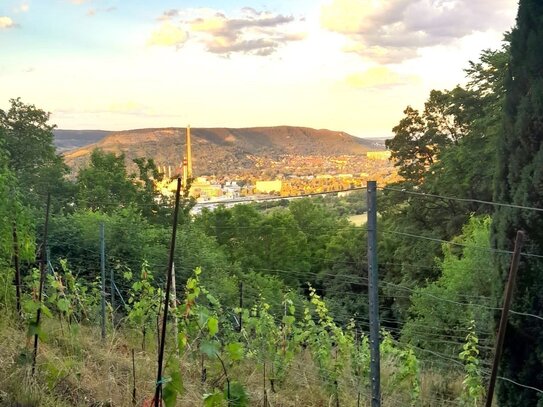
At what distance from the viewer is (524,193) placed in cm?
461

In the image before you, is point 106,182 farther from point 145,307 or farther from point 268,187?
point 145,307

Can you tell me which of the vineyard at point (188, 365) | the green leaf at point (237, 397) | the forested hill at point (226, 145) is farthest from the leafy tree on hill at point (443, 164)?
the green leaf at point (237, 397)

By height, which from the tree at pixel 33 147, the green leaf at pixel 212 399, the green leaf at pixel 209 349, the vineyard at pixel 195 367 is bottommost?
the vineyard at pixel 195 367

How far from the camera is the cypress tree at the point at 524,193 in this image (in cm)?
411

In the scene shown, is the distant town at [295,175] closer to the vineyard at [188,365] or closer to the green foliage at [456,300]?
the green foliage at [456,300]

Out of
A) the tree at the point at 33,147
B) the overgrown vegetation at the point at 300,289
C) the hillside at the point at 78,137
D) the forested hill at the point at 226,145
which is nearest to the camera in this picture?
the overgrown vegetation at the point at 300,289

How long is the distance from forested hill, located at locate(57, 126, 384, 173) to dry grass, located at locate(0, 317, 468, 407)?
631 inches

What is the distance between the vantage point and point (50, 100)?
99.6 feet

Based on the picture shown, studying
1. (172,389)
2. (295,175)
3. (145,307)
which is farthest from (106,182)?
(172,389)

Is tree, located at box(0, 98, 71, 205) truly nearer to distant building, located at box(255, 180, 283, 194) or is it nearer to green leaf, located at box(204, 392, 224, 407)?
distant building, located at box(255, 180, 283, 194)

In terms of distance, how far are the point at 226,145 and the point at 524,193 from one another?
33436mm

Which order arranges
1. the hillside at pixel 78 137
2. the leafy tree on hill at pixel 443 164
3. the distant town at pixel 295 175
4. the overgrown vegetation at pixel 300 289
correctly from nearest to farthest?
the overgrown vegetation at pixel 300 289 → the leafy tree on hill at pixel 443 164 → the distant town at pixel 295 175 → the hillside at pixel 78 137

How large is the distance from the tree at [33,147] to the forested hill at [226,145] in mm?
2522

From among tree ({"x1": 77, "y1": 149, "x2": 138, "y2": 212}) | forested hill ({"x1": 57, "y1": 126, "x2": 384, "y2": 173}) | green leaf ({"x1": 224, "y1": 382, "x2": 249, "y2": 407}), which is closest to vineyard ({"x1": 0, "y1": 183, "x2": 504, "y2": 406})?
green leaf ({"x1": 224, "y1": 382, "x2": 249, "y2": 407})
